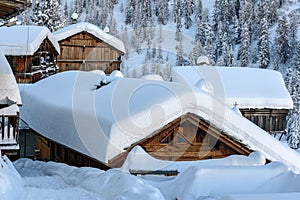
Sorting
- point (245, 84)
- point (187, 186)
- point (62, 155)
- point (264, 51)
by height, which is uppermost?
point (264, 51)

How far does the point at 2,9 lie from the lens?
360 inches

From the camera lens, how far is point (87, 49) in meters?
32.2

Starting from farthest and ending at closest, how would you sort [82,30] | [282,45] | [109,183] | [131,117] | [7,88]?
[282,45]
[82,30]
[7,88]
[131,117]
[109,183]

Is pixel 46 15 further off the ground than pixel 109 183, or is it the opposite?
pixel 46 15

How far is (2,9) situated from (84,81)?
537 cm

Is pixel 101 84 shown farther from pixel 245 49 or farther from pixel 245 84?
pixel 245 49

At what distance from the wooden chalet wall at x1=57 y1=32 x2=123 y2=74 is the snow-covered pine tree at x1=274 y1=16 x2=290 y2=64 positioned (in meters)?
46.5

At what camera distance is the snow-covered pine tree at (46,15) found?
153 feet

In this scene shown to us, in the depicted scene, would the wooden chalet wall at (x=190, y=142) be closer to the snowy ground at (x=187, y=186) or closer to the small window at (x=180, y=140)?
the small window at (x=180, y=140)

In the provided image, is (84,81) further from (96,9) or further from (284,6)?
(96,9)

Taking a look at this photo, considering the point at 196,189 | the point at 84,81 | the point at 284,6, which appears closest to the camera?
the point at 196,189

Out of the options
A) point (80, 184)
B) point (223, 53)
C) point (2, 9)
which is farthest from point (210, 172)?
point (223, 53)

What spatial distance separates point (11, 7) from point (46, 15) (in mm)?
39459

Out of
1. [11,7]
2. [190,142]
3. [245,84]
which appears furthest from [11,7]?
[245,84]
